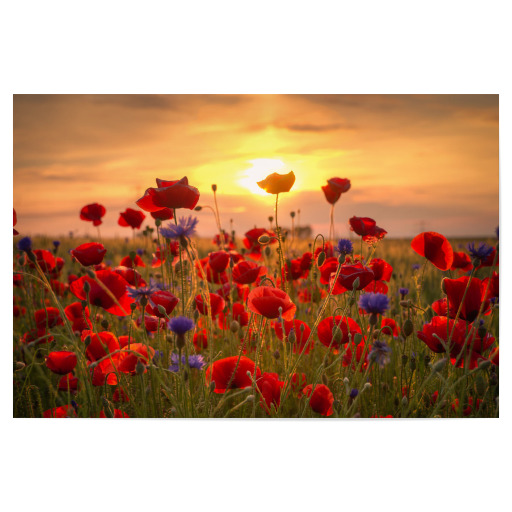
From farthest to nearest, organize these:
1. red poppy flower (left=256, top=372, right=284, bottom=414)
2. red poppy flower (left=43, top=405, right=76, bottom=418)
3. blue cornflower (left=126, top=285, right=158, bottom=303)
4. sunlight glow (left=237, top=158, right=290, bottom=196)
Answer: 1. sunlight glow (left=237, top=158, right=290, bottom=196)
2. red poppy flower (left=43, top=405, right=76, bottom=418)
3. red poppy flower (left=256, top=372, right=284, bottom=414)
4. blue cornflower (left=126, top=285, right=158, bottom=303)

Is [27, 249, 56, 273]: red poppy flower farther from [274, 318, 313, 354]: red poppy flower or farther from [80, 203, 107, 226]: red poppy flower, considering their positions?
[274, 318, 313, 354]: red poppy flower

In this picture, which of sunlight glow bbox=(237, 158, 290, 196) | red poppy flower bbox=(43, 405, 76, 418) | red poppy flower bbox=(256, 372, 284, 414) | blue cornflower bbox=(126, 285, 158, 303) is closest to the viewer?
blue cornflower bbox=(126, 285, 158, 303)

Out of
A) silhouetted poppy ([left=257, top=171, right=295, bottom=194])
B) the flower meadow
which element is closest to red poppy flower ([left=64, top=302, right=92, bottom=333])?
the flower meadow

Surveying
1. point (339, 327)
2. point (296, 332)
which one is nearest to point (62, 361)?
point (296, 332)

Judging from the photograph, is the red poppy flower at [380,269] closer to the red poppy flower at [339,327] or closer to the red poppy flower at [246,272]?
the red poppy flower at [339,327]

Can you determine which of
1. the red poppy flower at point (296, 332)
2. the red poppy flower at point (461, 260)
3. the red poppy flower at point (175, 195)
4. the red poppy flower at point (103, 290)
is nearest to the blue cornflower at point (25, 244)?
the red poppy flower at point (103, 290)

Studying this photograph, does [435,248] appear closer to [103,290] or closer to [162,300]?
[162,300]
